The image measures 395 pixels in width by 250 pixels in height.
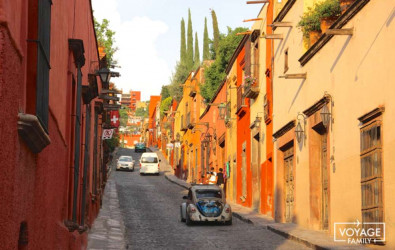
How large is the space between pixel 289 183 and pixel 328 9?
6491mm

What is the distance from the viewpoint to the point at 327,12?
1747 centimetres

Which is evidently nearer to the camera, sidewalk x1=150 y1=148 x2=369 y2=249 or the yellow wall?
sidewalk x1=150 y1=148 x2=369 y2=249

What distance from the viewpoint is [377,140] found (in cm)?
1283

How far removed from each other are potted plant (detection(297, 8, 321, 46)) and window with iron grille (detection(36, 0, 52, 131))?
1178 centimetres

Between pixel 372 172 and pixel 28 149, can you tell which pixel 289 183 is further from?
pixel 28 149

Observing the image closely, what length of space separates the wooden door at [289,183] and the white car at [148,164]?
30855mm

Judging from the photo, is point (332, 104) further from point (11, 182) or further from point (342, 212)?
point (11, 182)

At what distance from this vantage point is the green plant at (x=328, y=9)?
1728cm

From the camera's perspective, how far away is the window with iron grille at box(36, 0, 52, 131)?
251 inches

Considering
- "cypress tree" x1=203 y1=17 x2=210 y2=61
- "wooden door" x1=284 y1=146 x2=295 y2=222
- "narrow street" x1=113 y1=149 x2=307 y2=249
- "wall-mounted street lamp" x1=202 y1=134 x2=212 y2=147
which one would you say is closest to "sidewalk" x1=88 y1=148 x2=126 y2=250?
"narrow street" x1=113 y1=149 x2=307 y2=249

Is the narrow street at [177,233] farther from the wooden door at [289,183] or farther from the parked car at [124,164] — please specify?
the parked car at [124,164]

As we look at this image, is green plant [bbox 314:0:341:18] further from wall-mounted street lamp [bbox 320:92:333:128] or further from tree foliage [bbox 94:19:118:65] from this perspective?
tree foliage [bbox 94:19:118:65]

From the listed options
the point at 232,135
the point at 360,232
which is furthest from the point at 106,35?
the point at 360,232

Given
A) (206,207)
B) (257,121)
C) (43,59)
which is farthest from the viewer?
(257,121)
